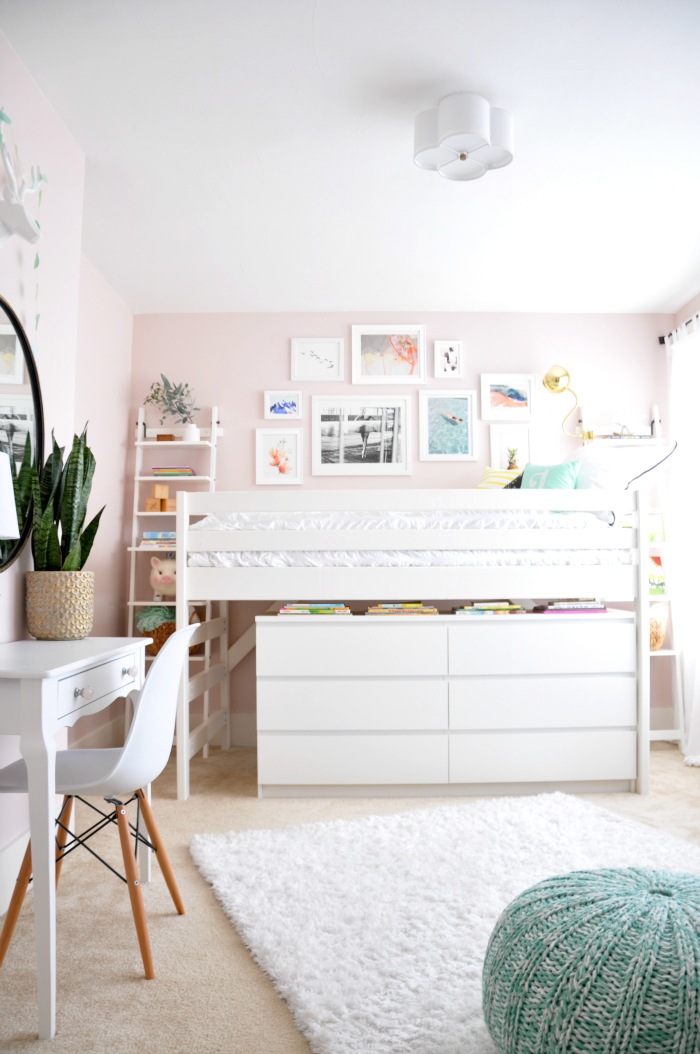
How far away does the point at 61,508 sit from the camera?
2238 millimetres

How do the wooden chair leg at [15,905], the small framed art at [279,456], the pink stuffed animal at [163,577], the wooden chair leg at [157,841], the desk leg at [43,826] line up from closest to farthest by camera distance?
the desk leg at [43,826]
the wooden chair leg at [15,905]
the wooden chair leg at [157,841]
the pink stuffed animal at [163,577]
the small framed art at [279,456]

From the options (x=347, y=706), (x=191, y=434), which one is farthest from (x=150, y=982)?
(x=191, y=434)

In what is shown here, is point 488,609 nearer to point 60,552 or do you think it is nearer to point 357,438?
point 357,438

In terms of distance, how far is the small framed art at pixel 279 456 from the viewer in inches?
165

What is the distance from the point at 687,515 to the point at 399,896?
8.98 feet

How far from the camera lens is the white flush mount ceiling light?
7.44ft

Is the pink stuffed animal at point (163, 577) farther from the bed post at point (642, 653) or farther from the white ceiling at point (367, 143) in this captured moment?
the bed post at point (642, 653)

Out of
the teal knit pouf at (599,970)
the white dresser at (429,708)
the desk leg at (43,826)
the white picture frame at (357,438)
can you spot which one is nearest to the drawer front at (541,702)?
the white dresser at (429,708)

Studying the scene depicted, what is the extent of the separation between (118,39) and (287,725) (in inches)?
97.6

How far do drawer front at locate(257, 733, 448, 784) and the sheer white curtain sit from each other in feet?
5.19

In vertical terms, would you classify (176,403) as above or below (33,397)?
above

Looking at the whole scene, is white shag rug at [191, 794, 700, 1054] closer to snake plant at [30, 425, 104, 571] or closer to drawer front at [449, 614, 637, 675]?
drawer front at [449, 614, 637, 675]

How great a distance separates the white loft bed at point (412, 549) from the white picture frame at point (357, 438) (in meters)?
1.10

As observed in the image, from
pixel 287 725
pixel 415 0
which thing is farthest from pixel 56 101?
pixel 287 725
